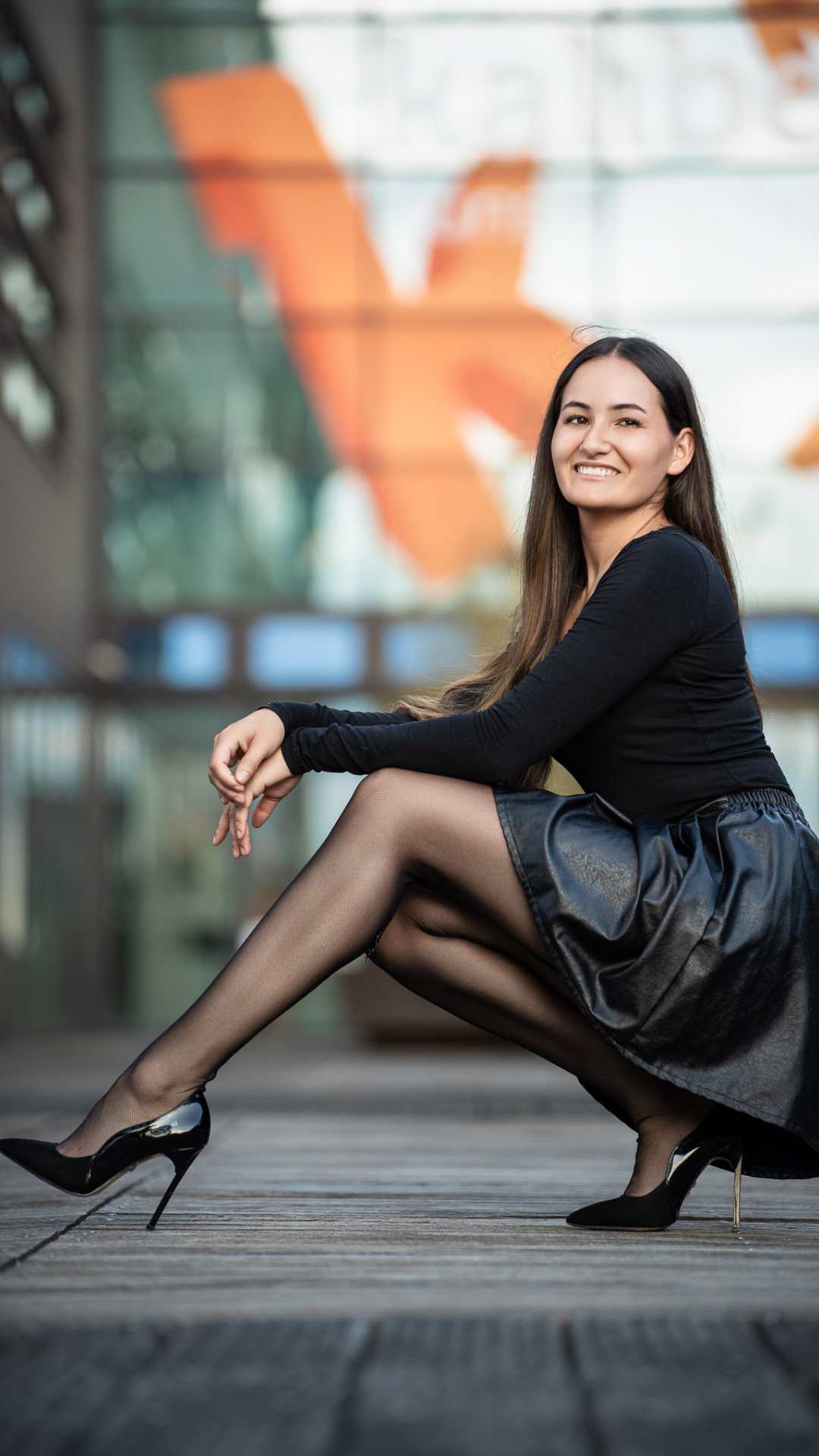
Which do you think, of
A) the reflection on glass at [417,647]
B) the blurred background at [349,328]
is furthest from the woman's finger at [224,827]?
the blurred background at [349,328]

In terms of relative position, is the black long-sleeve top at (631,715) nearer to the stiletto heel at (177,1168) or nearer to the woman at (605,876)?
the woman at (605,876)

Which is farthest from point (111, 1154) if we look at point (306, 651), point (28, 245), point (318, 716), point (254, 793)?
point (306, 651)

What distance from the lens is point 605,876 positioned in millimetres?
2344

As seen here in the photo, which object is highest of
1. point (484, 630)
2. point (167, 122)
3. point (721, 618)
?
point (167, 122)

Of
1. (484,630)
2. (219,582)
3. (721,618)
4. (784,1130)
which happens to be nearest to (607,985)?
(784,1130)

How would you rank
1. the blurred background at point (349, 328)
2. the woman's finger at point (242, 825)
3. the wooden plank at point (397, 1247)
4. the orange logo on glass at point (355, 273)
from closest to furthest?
the wooden plank at point (397, 1247)
the woman's finger at point (242, 825)
the blurred background at point (349, 328)
the orange logo on glass at point (355, 273)

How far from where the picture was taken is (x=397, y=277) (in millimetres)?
14281

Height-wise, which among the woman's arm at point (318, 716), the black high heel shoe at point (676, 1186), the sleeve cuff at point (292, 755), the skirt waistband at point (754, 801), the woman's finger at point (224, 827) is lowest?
the black high heel shoe at point (676, 1186)

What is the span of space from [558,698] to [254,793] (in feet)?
1.50

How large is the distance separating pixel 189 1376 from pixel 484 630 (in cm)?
1174

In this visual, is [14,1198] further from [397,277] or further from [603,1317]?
[397,277]

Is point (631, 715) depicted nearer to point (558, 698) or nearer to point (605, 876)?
point (558, 698)

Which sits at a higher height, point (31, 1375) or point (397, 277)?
point (397, 277)

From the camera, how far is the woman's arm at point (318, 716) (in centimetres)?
260
